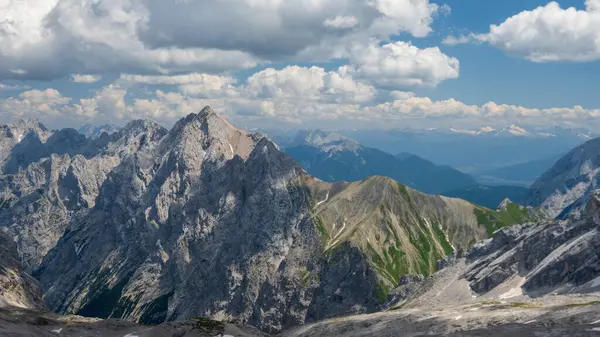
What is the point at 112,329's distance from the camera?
140500 millimetres

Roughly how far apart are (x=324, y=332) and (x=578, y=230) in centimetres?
11748

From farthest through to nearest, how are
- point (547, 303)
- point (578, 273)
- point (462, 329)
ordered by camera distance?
point (578, 273) < point (547, 303) < point (462, 329)

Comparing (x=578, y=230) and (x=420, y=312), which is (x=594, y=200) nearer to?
(x=578, y=230)

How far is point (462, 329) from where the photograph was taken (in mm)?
112938

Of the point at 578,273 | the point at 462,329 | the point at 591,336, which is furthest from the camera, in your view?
the point at 578,273

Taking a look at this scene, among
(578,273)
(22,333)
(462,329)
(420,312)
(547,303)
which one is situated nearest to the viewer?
(22,333)

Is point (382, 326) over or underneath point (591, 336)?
underneath

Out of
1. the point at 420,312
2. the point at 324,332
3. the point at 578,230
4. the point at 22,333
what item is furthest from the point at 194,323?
the point at 578,230

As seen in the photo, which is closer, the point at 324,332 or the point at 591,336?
the point at 591,336

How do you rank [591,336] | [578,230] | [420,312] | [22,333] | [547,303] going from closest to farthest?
[591,336] → [22,333] → [547,303] → [420,312] → [578,230]

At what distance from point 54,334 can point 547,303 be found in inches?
5099

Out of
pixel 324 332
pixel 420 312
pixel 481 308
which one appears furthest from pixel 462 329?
pixel 324 332

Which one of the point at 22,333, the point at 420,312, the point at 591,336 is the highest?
the point at 591,336

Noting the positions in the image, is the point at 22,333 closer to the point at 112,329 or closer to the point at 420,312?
the point at 112,329
